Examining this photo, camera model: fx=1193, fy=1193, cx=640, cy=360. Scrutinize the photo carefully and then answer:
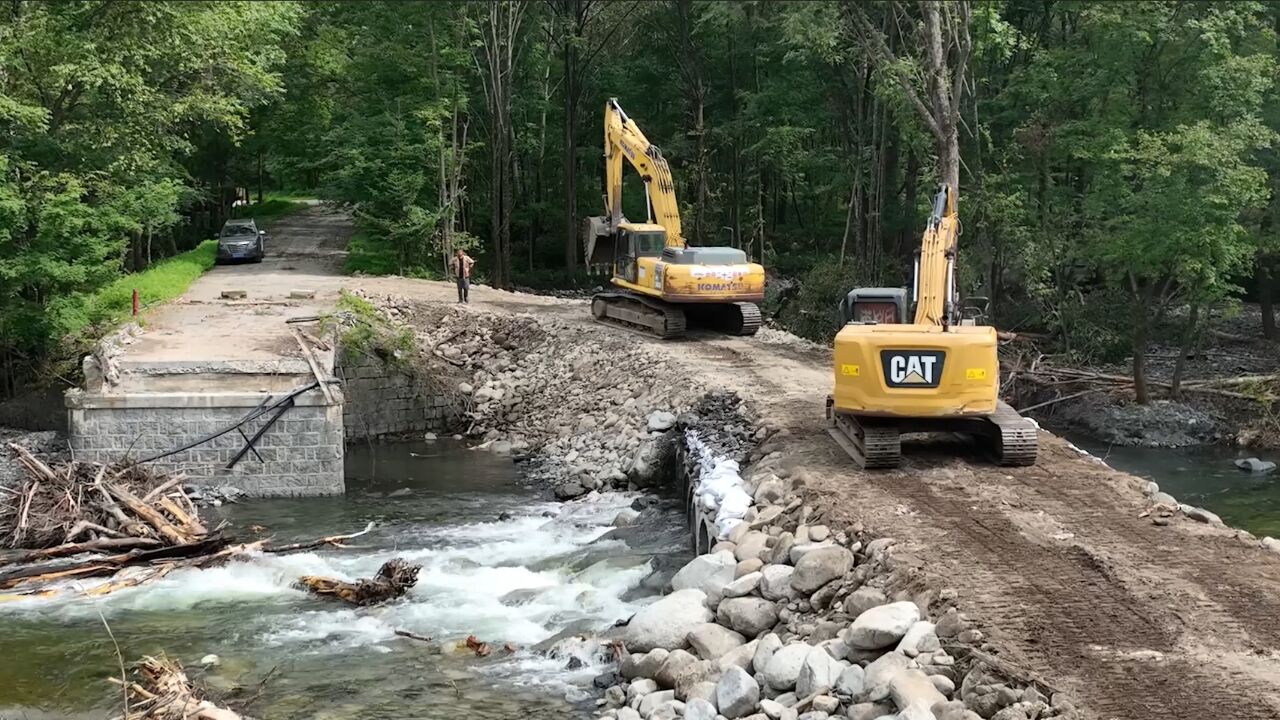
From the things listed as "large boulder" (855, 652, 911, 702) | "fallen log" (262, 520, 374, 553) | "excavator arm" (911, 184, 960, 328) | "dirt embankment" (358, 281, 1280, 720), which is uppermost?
"excavator arm" (911, 184, 960, 328)

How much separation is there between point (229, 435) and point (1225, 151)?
1816cm

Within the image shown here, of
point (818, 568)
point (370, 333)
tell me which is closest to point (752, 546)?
point (818, 568)

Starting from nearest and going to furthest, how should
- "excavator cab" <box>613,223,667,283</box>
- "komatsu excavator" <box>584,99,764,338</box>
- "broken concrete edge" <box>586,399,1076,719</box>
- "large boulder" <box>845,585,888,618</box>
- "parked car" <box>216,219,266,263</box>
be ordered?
"broken concrete edge" <box>586,399,1076,719</box>, "large boulder" <box>845,585,888,618</box>, "komatsu excavator" <box>584,99,764,338</box>, "excavator cab" <box>613,223,667,283</box>, "parked car" <box>216,219,266,263</box>

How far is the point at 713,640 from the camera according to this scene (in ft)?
31.3

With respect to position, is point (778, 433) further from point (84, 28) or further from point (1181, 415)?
point (84, 28)

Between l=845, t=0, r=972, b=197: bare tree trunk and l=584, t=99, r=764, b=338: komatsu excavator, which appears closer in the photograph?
l=845, t=0, r=972, b=197: bare tree trunk

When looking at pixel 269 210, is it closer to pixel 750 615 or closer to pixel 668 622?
pixel 668 622

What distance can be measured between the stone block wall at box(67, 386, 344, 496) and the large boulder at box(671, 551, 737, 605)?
26.2ft

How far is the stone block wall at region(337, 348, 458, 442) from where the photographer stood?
71.4 ft

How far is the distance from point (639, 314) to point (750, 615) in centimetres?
1388

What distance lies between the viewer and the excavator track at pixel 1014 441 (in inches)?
492

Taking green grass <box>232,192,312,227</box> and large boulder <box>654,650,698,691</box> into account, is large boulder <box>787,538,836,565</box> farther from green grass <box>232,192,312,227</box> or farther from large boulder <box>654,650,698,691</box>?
green grass <box>232,192,312,227</box>

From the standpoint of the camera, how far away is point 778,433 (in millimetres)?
14883

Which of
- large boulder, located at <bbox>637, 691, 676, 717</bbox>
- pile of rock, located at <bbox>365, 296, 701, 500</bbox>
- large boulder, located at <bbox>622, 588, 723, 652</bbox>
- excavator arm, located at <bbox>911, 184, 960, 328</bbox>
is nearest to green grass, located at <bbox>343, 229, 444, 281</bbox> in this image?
pile of rock, located at <bbox>365, 296, 701, 500</bbox>
